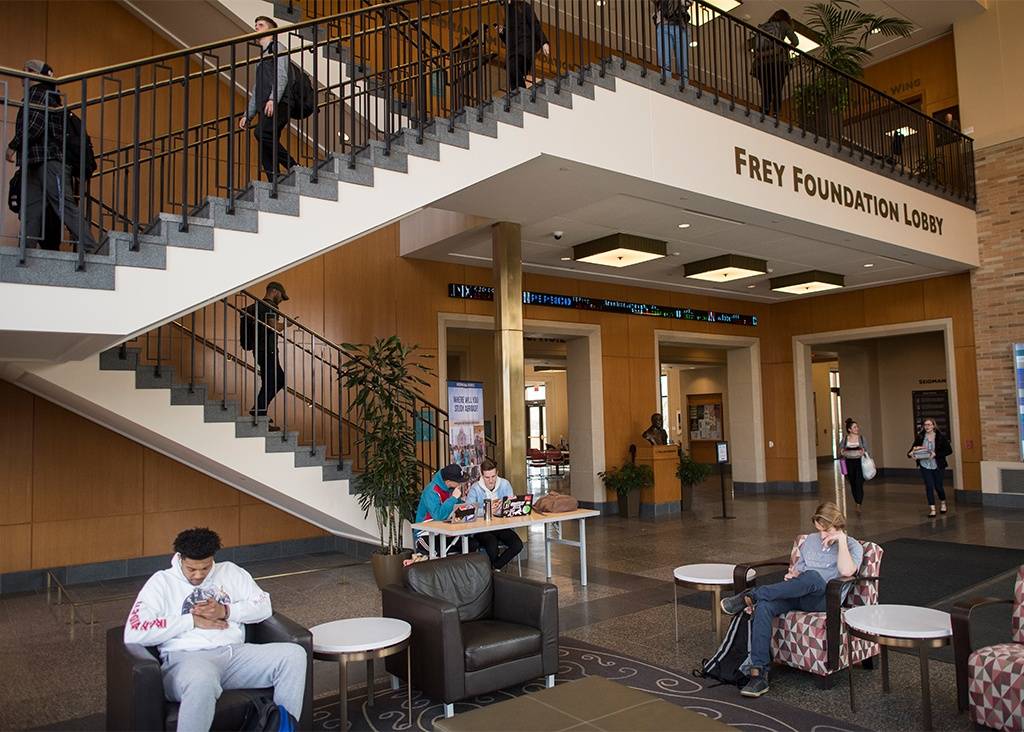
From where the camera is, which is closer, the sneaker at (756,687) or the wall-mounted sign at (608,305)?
the sneaker at (756,687)

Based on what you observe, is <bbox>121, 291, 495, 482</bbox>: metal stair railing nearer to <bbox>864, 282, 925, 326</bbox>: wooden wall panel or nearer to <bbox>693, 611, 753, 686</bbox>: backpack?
<bbox>693, 611, 753, 686</bbox>: backpack

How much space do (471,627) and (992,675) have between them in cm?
266

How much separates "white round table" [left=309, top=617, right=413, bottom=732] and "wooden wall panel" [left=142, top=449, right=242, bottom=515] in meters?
5.01

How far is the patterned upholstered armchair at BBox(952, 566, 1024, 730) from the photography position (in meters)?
3.39

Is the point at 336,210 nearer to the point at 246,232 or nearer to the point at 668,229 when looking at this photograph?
the point at 246,232

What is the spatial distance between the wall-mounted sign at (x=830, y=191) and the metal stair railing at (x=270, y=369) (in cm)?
452

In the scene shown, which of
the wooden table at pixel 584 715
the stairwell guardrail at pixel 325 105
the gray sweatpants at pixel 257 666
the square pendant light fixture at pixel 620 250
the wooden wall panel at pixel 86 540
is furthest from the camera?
the square pendant light fixture at pixel 620 250

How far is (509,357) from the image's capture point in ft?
27.0

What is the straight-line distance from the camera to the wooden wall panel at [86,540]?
7.37m

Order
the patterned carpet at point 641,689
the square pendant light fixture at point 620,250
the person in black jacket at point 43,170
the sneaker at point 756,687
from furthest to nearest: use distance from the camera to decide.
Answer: the square pendant light fixture at point 620,250
the person in black jacket at point 43,170
the sneaker at point 756,687
the patterned carpet at point 641,689

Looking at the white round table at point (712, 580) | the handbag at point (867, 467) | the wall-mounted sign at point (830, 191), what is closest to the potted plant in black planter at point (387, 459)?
the white round table at point (712, 580)

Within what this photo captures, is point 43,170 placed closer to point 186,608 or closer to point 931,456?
point 186,608

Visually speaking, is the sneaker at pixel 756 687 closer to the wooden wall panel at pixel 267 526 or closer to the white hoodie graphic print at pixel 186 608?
the white hoodie graphic print at pixel 186 608

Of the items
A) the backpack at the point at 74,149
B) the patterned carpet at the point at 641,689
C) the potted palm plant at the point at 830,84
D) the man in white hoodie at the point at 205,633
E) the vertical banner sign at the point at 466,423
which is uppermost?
the potted palm plant at the point at 830,84
